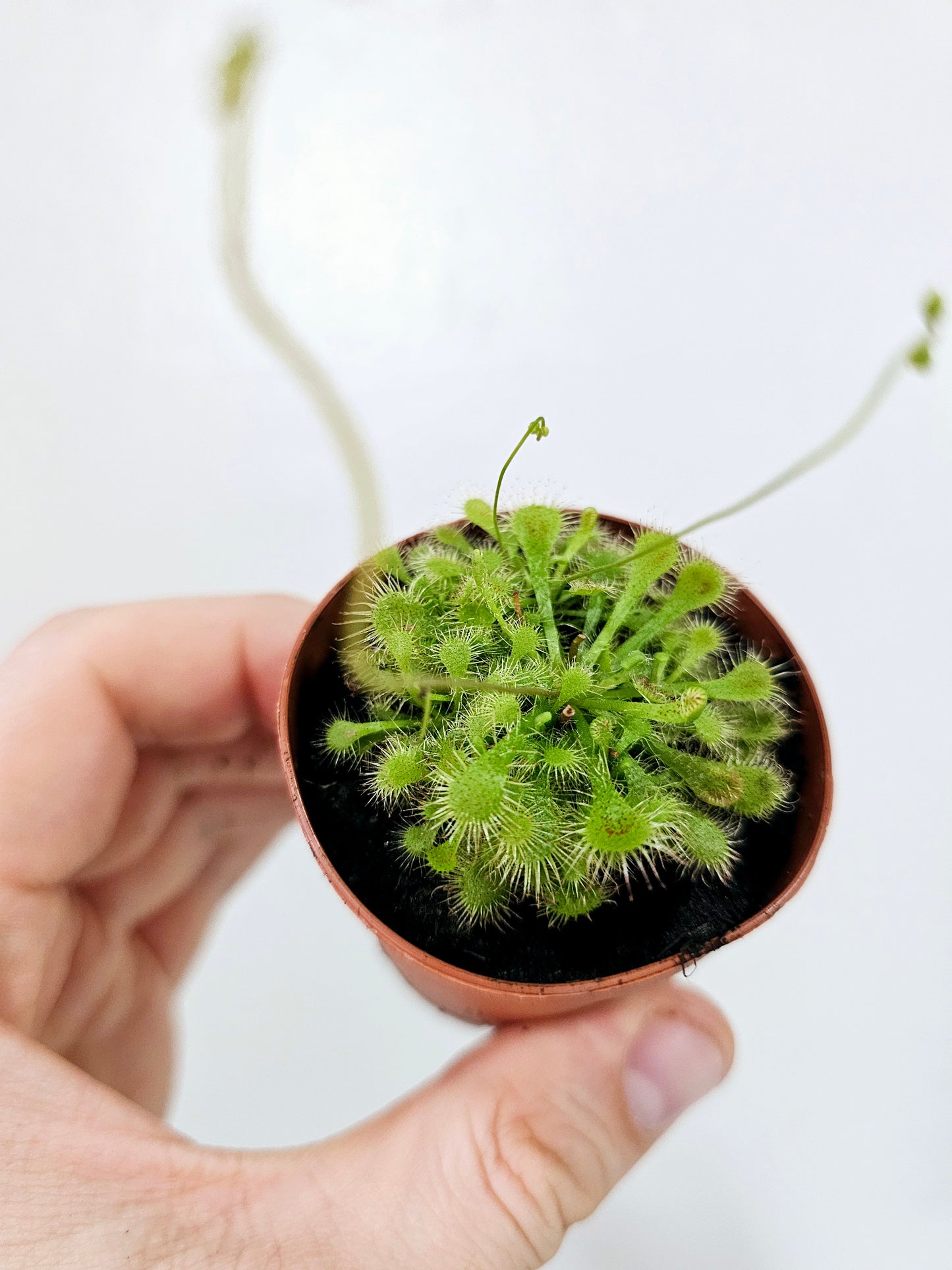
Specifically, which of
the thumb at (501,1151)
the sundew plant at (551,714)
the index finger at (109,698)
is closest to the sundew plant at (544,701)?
the sundew plant at (551,714)

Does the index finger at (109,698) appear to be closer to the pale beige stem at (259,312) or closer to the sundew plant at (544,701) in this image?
the sundew plant at (544,701)

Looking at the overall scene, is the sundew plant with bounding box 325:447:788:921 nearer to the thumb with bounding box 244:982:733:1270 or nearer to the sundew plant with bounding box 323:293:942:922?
the sundew plant with bounding box 323:293:942:922

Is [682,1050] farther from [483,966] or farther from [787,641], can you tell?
[787,641]

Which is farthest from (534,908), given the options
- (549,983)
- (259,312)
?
(259,312)

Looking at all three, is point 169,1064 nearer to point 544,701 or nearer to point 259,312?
point 544,701

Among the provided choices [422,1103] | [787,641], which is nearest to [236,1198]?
[422,1103]
